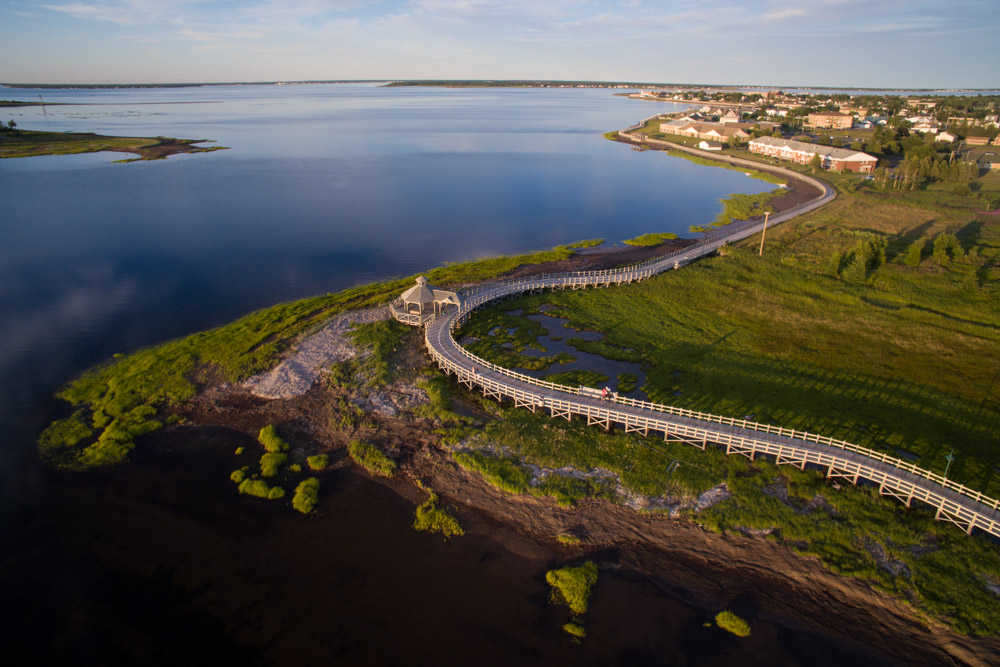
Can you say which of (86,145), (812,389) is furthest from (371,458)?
(86,145)

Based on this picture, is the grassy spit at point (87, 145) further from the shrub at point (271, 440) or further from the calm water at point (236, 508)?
the shrub at point (271, 440)

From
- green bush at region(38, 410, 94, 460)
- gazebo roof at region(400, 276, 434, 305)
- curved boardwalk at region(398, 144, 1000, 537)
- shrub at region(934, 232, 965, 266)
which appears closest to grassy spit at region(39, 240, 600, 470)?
green bush at region(38, 410, 94, 460)

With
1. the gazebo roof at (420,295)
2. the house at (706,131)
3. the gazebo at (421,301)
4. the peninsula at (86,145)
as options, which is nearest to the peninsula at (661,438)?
the gazebo at (421,301)

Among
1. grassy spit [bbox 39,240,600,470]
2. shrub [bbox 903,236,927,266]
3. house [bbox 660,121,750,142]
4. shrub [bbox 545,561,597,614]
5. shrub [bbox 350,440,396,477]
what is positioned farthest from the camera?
house [bbox 660,121,750,142]

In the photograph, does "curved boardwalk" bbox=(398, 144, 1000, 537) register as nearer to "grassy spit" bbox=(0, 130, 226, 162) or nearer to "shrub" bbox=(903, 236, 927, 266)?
"shrub" bbox=(903, 236, 927, 266)

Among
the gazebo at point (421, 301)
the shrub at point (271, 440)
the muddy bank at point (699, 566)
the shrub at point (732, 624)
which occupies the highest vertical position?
the gazebo at point (421, 301)

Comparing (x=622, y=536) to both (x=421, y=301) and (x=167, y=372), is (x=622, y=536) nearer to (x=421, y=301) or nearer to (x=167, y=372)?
(x=421, y=301)
